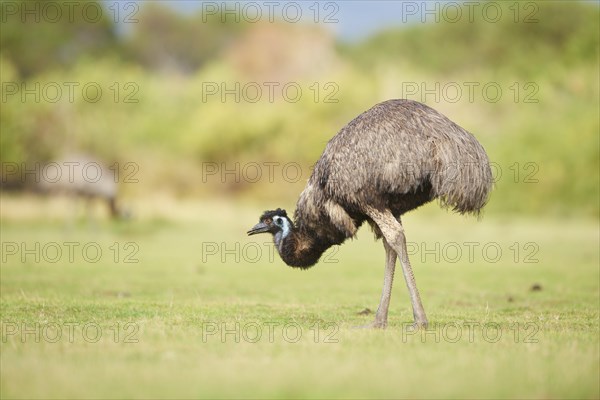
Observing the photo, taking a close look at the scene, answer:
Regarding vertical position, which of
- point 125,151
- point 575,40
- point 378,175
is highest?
point 575,40

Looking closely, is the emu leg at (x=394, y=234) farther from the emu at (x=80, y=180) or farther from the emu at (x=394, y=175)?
the emu at (x=80, y=180)

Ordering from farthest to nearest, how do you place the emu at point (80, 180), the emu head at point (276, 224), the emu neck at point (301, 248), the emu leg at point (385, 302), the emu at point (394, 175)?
the emu at point (80, 180) < the emu head at point (276, 224) < the emu neck at point (301, 248) < the emu leg at point (385, 302) < the emu at point (394, 175)

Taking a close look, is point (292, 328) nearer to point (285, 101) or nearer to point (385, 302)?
point (385, 302)

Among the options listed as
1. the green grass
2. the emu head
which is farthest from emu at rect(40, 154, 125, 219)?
the emu head

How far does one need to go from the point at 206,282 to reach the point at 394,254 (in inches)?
275

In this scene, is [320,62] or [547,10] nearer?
[547,10]

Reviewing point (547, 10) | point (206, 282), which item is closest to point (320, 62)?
point (547, 10)

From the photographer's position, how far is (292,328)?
969cm

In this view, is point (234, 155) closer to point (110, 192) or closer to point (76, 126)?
point (76, 126)

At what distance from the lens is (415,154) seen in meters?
9.42

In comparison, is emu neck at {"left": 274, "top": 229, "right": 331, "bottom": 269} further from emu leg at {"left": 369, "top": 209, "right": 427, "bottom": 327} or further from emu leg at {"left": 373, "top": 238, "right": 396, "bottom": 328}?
emu leg at {"left": 369, "top": 209, "right": 427, "bottom": 327}

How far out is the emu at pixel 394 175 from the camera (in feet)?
30.9

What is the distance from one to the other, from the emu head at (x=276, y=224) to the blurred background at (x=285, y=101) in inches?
786

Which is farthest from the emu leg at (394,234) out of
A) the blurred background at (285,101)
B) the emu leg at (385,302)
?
the blurred background at (285,101)
